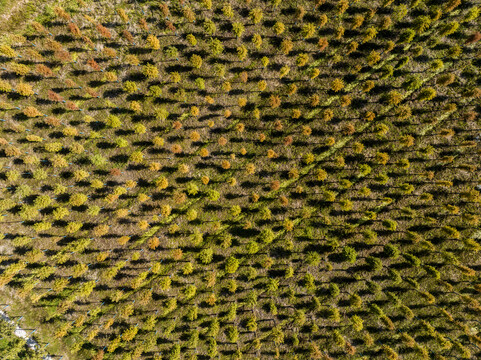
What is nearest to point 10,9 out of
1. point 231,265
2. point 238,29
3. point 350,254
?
point 238,29

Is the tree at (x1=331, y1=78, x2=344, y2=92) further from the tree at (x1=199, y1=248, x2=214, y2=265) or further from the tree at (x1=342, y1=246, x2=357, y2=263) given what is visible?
the tree at (x1=199, y1=248, x2=214, y2=265)

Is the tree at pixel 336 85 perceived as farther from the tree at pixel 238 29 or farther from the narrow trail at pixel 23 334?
the narrow trail at pixel 23 334

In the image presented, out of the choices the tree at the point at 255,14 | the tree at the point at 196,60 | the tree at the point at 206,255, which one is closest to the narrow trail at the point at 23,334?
the tree at the point at 206,255

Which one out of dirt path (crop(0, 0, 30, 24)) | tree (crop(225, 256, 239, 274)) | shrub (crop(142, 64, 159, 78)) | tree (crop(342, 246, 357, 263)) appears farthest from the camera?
shrub (crop(142, 64, 159, 78))

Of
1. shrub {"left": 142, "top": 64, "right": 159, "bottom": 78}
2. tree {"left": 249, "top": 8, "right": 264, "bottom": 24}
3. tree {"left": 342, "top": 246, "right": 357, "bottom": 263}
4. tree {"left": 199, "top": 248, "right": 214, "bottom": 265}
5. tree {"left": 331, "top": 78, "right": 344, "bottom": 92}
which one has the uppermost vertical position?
tree {"left": 249, "top": 8, "right": 264, "bottom": 24}

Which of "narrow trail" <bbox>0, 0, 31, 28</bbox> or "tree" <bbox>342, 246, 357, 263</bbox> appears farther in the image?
"tree" <bbox>342, 246, 357, 263</bbox>

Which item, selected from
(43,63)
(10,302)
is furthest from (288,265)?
(43,63)

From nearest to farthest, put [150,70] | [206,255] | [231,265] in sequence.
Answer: [231,265] < [150,70] < [206,255]

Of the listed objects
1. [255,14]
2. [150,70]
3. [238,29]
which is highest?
[255,14]

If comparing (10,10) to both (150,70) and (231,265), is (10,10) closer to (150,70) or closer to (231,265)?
(150,70)

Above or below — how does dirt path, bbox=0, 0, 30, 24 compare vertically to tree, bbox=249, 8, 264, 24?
above

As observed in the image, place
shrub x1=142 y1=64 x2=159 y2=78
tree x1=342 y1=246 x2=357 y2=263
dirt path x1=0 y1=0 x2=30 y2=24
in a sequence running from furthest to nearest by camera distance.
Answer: shrub x1=142 y1=64 x2=159 y2=78 → tree x1=342 y1=246 x2=357 y2=263 → dirt path x1=0 y1=0 x2=30 y2=24

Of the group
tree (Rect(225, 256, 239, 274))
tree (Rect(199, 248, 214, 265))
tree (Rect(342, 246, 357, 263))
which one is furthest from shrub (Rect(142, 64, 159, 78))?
tree (Rect(342, 246, 357, 263))
